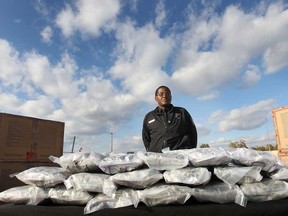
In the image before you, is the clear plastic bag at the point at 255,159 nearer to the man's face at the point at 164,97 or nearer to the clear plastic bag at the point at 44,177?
the clear plastic bag at the point at 44,177

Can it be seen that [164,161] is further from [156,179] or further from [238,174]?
[238,174]

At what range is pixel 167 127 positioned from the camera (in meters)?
2.41

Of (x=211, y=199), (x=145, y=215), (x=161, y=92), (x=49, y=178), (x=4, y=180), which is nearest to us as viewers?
(x=145, y=215)

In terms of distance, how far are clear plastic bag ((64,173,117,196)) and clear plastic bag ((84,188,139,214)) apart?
29 mm

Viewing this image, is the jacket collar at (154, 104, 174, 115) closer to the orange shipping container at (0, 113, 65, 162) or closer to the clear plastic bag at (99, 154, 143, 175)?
the clear plastic bag at (99, 154, 143, 175)

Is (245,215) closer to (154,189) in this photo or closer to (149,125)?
(154,189)

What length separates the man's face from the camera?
2.52 m

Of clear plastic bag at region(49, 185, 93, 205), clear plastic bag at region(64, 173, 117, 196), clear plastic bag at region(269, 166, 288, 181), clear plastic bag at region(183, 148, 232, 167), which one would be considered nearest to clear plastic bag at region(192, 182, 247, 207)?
clear plastic bag at region(183, 148, 232, 167)

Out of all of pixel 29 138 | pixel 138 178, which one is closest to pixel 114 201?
pixel 138 178

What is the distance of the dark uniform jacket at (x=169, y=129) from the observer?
7.67ft

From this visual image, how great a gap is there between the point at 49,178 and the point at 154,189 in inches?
21.8

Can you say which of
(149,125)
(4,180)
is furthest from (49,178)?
(4,180)

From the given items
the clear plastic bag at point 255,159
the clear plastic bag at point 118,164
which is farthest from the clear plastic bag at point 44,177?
the clear plastic bag at point 255,159

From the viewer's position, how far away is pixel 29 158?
4.45m
